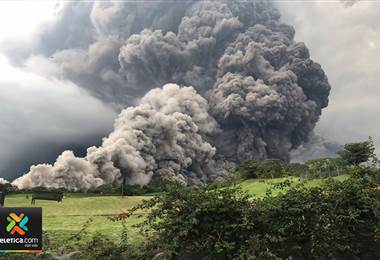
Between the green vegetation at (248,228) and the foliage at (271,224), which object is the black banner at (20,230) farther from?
the foliage at (271,224)

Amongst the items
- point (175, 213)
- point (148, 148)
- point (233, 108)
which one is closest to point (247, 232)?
point (175, 213)

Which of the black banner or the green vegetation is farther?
the green vegetation

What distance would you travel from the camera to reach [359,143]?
59.7m

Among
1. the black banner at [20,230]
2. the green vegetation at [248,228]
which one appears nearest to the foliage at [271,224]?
the green vegetation at [248,228]

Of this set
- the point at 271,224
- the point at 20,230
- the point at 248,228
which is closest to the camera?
the point at 20,230

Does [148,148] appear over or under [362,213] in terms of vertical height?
over

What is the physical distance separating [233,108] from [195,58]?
19.0m

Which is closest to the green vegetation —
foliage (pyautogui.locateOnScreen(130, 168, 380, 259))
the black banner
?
foliage (pyautogui.locateOnScreen(130, 168, 380, 259))

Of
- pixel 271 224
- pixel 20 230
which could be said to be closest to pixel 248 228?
pixel 271 224

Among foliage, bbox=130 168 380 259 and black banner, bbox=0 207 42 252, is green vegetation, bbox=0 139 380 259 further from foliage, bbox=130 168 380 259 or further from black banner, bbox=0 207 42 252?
black banner, bbox=0 207 42 252

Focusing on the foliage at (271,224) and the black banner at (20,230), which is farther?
the foliage at (271,224)

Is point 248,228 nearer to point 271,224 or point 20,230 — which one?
point 271,224

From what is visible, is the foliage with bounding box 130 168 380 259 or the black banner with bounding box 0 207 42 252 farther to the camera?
the foliage with bounding box 130 168 380 259

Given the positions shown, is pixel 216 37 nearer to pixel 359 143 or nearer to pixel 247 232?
pixel 359 143
